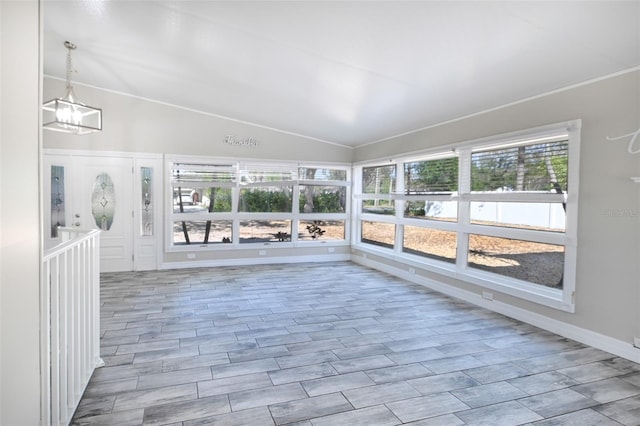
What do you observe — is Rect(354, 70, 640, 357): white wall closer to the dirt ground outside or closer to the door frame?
the dirt ground outside

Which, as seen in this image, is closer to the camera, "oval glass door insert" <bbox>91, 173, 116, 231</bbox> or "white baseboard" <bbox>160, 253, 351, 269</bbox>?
"oval glass door insert" <bbox>91, 173, 116, 231</bbox>

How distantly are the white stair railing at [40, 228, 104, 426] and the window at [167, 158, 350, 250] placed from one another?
390 centimetres

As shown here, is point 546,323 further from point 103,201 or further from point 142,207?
point 103,201

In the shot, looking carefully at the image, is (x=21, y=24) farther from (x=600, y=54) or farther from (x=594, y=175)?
(x=594, y=175)

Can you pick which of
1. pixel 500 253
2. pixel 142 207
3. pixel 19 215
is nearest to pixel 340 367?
pixel 19 215

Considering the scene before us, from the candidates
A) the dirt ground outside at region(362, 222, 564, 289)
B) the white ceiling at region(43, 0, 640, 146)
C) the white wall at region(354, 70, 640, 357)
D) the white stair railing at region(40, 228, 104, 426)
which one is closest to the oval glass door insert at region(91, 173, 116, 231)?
the white ceiling at region(43, 0, 640, 146)

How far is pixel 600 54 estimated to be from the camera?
2.96 metres

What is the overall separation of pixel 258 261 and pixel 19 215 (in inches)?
228

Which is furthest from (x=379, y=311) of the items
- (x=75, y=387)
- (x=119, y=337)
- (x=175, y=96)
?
(x=175, y=96)

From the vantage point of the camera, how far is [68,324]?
218 centimetres

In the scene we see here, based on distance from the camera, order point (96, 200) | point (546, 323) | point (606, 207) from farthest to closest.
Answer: point (96, 200)
point (546, 323)
point (606, 207)

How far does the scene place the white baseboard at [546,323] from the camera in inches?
125

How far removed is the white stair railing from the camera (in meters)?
1.78

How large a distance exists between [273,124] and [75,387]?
5.37 m
